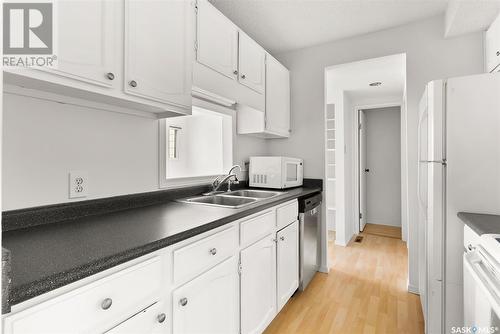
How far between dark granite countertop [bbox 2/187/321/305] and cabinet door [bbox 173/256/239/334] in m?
0.23

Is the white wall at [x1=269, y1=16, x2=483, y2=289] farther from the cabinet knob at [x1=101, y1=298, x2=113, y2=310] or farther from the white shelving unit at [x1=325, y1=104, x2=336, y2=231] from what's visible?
the cabinet knob at [x1=101, y1=298, x2=113, y2=310]

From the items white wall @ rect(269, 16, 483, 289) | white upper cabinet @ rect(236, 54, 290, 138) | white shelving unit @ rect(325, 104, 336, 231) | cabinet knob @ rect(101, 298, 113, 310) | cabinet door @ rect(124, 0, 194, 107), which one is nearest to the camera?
cabinet knob @ rect(101, 298, 113, 310)

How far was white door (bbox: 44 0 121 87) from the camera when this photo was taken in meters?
0.98

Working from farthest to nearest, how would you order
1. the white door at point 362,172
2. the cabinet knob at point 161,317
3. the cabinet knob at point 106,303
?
1. the white door at point 362,172
2. the cabinet knob at point 161,317
3. the cabinet knob at point 106,303

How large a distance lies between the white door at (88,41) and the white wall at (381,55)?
2082 millimetres

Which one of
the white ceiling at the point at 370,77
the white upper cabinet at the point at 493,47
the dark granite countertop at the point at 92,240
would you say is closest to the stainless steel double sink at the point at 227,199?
the dark granite countertop at the point at 92,240

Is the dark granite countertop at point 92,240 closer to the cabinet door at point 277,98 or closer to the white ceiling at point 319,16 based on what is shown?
the cabinet door at point 277,98

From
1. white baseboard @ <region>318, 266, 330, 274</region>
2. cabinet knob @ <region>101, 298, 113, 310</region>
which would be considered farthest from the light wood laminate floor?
cabinet knob @ <region>101, 298, 113, 310</region>

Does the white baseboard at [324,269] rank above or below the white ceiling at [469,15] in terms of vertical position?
below

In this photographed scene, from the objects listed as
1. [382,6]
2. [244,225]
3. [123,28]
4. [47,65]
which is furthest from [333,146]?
[47,65]

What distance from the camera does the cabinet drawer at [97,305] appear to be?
0.66 metres

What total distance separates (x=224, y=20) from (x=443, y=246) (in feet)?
6.41

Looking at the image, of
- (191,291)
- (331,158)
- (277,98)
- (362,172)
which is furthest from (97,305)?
(362,172)

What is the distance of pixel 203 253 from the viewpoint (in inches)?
47.0
